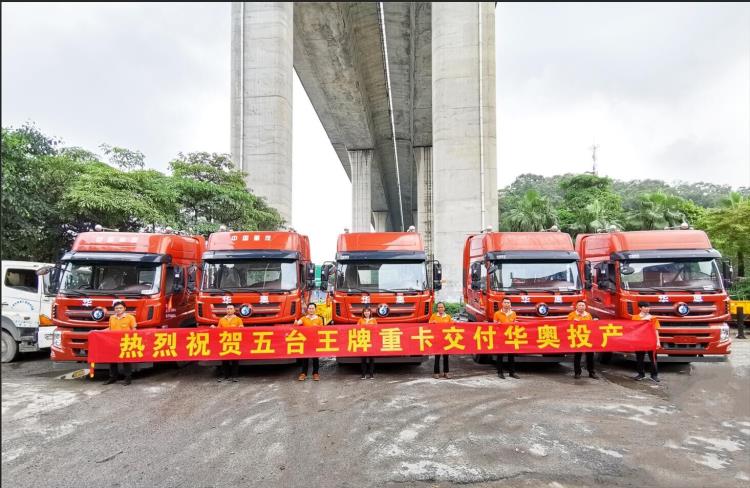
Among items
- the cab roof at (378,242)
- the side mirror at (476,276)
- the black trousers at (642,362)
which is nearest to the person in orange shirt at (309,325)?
the cab roof at (378,242)

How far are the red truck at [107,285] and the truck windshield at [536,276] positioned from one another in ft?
24.2

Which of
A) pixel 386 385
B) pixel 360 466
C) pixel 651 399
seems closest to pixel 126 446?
pixel 360 466

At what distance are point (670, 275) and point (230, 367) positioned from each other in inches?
381

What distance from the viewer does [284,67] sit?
80.4ft

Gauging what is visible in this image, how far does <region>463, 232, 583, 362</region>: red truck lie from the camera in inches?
393

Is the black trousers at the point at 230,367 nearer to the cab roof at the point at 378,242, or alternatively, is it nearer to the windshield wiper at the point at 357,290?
the windshield wiper at the point at 357,290

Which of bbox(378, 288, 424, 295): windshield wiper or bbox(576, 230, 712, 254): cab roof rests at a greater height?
bbox(576, 230, 712, 254): cab roof

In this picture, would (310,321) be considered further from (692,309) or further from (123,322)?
(692,309)

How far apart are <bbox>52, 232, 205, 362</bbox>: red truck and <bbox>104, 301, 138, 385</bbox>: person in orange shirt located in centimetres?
45

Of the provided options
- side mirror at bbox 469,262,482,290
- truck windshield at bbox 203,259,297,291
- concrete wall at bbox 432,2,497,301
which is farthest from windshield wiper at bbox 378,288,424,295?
concrete wall at bbox 432,2,497,301

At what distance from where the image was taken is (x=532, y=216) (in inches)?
1294

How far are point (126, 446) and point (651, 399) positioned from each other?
824cm

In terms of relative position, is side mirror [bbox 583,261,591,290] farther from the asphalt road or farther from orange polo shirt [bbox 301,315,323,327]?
orange polo shirt [bbox 301,315,323,327]

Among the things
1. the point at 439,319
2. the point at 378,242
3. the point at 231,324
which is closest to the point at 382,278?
the point at 378,242
